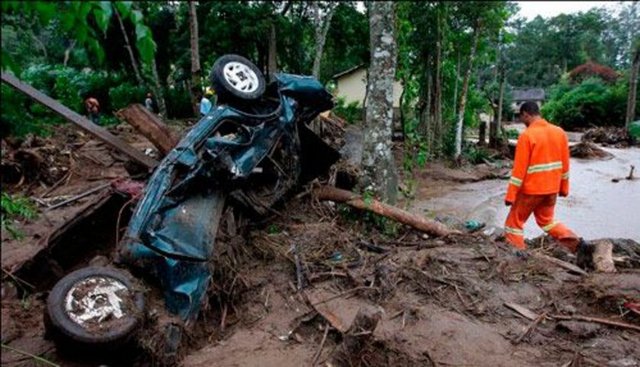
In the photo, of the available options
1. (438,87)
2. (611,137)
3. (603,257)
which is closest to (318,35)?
(438,87)

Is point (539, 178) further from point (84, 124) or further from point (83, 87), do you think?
point (83, 87)

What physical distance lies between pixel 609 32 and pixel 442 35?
61370 millimetres

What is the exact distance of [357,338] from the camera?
3191 millimetres

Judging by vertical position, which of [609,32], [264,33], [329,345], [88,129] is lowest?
[329,345]

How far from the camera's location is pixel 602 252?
488 centimetres

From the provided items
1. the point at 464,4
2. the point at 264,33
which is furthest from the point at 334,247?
the point at 264,33

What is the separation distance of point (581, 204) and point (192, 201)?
8.70 m

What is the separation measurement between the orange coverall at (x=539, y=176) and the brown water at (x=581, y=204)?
2119mm

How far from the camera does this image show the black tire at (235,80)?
507 cm

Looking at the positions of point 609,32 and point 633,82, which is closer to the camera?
point 633,82

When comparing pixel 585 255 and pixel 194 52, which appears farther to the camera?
pixel 194 52

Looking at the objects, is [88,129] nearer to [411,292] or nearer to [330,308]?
[330,308]

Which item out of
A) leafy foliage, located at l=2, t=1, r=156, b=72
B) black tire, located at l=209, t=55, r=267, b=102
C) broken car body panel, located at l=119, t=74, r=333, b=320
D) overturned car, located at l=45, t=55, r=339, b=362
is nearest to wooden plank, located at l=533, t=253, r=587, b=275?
overturned car, located at l=45, t=55, r=339, b=362

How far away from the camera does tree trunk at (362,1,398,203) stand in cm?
564
